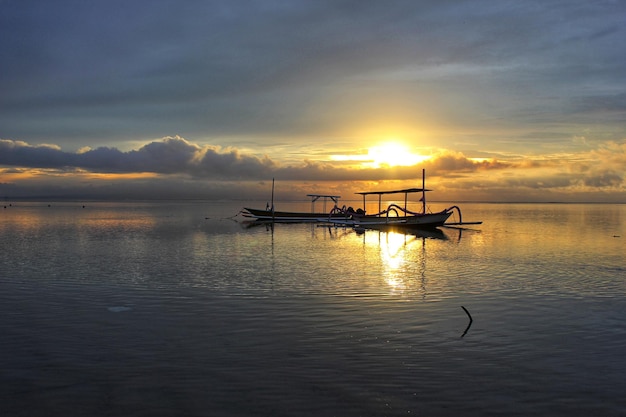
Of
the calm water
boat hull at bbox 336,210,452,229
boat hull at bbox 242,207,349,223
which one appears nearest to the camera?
the calm water

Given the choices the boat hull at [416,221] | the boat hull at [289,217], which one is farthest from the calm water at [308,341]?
the boat hull at [289,217]

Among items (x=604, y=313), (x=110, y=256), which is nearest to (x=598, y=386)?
(x=604, y=313)

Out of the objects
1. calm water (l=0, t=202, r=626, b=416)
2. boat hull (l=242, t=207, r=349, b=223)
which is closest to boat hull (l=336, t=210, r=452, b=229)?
boat hull (l=242, t=207, r=349, b=223)

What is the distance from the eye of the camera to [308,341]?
1234 centimetres

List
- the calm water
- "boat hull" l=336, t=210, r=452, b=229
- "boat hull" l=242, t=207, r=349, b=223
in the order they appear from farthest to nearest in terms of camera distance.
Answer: "boat hull" l=242, t=207, r=349, b=223
"boat hull" l=336, t=210, r=452, b=229
the calm water

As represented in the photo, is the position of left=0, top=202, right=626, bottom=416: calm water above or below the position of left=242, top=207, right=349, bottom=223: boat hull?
below

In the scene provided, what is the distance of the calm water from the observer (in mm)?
8812

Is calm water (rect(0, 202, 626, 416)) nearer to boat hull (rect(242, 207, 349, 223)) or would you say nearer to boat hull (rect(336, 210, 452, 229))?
boat hull (rect(336, 210, 452, 229))

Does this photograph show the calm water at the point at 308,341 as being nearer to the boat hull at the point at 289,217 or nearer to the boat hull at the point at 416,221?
the boat hull at the point at 416,221

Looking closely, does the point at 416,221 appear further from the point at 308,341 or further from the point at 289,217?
the point at 308,341

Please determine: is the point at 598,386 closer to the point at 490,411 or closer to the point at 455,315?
the point at 490,411

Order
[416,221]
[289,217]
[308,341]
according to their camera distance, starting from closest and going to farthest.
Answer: [308,341]
[416,221]
[289,217]

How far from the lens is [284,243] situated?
41.2 metres

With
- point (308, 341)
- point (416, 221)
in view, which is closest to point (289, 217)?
point (416, 221)
